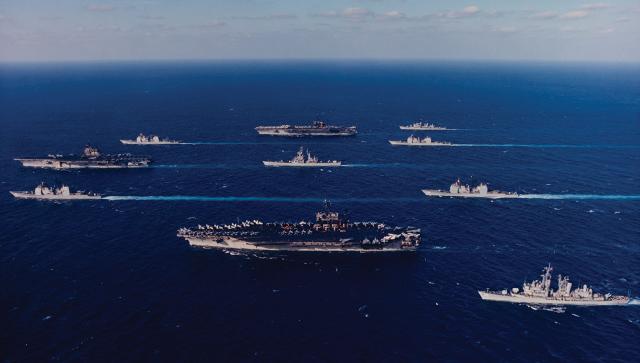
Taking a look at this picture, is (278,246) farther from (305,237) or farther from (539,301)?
(539,301)

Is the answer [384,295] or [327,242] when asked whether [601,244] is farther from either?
[327,242]

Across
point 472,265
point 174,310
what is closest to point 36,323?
point 174,310

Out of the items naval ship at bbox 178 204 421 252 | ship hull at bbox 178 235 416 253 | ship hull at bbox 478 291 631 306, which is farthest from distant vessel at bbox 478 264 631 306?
ship hull at bbox 178 235 416 253

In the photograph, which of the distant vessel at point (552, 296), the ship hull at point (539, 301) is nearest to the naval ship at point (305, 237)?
the ship hull at point (539, 301)

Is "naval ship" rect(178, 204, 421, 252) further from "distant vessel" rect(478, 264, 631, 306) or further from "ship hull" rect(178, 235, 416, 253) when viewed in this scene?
"distant vessel" rect(478, 264, 631, 306)

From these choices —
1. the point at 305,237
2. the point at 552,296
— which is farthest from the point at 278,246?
the point at 552,296

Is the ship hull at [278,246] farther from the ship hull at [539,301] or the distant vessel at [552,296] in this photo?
the distant vessel at [552,296]
